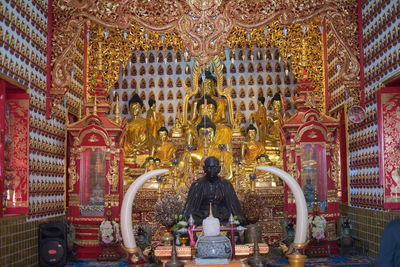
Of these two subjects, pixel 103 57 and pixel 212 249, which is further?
pixel 103 57

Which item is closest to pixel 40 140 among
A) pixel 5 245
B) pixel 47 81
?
pixel 47 81

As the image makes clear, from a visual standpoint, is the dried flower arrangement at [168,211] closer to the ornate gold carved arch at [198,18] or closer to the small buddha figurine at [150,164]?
the ornate gold carved arch at [198,18]

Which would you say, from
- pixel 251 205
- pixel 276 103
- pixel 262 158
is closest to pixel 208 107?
pixel 276 103

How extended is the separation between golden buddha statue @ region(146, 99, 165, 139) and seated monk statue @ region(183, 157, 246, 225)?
3943 mm

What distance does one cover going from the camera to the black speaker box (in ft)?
19.8

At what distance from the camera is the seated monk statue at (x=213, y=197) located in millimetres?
5465

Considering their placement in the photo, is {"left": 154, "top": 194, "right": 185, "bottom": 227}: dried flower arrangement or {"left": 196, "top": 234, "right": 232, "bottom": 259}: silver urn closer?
{"left": 196, "top": 234, "right": 232, "bottom": 259}: silver urn

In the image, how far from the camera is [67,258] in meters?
6.58

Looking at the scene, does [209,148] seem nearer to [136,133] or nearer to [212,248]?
[136,133]

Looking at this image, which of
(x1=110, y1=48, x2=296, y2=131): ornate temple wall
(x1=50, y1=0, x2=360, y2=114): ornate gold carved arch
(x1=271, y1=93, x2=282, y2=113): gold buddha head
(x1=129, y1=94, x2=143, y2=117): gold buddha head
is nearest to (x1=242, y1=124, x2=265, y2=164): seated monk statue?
(x1=271, y1=93, x2=282, y2=113): gold buddha head

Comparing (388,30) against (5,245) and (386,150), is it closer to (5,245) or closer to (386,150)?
(386,150)

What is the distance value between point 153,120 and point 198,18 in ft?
Result: 9.44

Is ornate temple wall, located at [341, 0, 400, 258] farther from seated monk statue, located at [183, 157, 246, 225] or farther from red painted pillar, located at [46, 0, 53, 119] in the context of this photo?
red painted pillar, located at [46, 0, 53, 119]

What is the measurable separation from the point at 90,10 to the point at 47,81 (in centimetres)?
125
